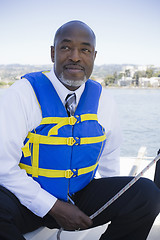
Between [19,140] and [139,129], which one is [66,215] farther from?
[139,129]

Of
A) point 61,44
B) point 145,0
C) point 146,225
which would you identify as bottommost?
point 146,225

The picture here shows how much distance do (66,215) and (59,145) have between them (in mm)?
299

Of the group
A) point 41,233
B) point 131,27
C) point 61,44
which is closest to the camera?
point 61,44

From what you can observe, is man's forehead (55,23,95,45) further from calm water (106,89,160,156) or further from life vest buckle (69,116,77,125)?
calm water (106,89,160,156)

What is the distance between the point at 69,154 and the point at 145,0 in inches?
1551

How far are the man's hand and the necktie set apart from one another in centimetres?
42

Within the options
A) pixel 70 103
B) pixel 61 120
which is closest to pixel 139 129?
pixel 70 103

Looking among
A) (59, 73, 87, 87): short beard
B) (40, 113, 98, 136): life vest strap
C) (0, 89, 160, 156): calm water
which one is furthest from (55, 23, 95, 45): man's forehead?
(0, 89, 160, 156): calm water

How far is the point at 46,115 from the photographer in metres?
1.35

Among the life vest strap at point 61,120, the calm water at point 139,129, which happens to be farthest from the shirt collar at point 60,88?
the calm water at point 139,129

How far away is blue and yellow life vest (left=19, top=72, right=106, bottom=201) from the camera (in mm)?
1340

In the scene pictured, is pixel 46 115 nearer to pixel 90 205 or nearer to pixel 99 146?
pixel 99 146

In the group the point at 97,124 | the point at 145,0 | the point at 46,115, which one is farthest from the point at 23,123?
the point at 145,0

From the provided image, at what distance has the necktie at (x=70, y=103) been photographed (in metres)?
1.45
